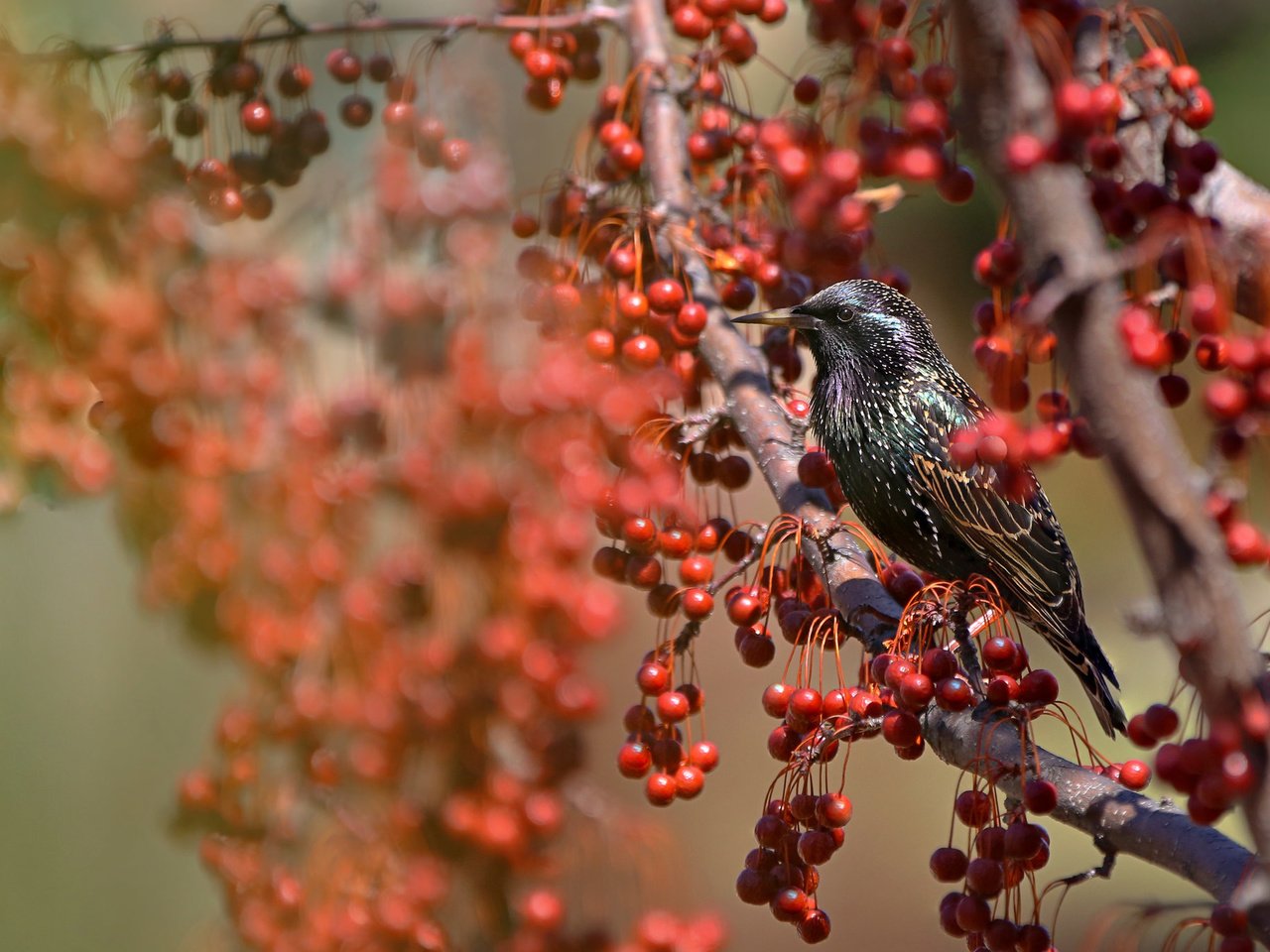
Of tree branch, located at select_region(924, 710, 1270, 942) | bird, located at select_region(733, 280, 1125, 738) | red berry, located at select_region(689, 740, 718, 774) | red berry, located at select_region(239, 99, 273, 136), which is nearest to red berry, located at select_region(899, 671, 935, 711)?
tree branch, located at select_region(924, 710, 1270, 942)

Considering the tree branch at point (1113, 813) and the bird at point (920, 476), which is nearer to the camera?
the tree branch at point (1113, 813)

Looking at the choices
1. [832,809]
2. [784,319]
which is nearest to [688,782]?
[832,809]

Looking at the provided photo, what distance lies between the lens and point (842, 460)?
2.39m

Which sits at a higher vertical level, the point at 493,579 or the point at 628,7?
the point at 628,7

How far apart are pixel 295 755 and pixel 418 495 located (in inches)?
19.6

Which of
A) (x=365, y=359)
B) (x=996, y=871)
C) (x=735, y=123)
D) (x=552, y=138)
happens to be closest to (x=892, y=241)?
(x=552, y=138)

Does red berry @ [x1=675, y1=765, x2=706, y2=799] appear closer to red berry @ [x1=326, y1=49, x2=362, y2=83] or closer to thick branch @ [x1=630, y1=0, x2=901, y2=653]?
thick branch @ [x1=630, y1=0, x2=901, y2=653]

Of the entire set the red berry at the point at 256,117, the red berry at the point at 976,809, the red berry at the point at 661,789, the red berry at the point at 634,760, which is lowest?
the red berry at the point at 976,809

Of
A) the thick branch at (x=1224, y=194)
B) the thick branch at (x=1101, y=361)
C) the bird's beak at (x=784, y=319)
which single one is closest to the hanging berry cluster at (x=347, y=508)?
the bird's beak at (x=784, y=319)

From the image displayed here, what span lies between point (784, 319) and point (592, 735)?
7.19 ft

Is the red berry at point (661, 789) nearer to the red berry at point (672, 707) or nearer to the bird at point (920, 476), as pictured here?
the red berry at point (672, 707)

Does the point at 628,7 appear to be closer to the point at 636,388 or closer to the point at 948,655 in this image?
the point at 636,388

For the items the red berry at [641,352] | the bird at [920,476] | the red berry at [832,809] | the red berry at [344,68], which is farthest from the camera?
the bird at [920,476]

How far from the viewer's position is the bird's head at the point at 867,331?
232cm
